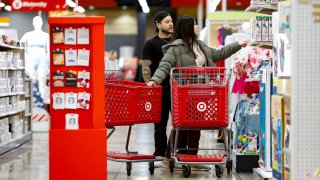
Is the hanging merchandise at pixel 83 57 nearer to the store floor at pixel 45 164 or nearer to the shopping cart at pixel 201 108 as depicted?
the shopping cart at pixel 201 108

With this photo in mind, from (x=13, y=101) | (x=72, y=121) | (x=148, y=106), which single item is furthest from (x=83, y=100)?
(x=13, y=101)

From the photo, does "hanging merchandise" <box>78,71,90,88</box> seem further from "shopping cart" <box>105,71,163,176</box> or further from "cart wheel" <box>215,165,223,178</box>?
"cart wheel" <box>215,165,223,178</box>

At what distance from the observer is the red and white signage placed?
659 inches

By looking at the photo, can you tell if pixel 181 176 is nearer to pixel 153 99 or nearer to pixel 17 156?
pixel 153 99

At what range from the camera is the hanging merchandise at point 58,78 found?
623cm

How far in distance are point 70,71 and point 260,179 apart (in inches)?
74.1

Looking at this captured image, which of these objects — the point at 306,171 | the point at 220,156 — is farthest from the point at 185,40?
the point at 306,171

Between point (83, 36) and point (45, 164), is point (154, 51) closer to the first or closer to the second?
point (45, 164)

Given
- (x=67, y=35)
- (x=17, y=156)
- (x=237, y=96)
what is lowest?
(x=17, y=156)

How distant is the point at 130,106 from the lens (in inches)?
276

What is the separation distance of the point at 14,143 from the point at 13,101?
2.43ft

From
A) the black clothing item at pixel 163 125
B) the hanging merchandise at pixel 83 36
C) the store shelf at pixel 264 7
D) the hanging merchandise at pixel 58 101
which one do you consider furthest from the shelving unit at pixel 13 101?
the store shelf at pixel 264 7

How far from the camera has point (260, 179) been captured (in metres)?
6.05

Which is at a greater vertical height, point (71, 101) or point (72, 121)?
point (71, 101)
